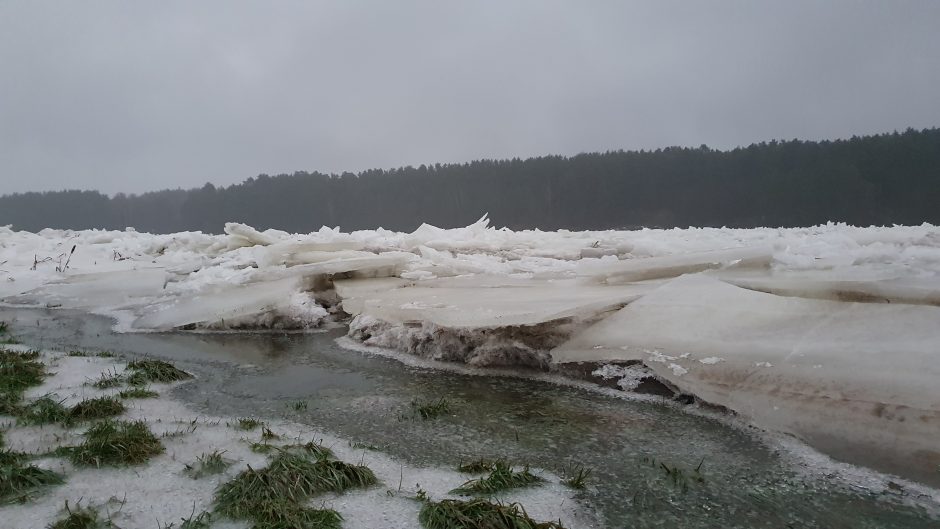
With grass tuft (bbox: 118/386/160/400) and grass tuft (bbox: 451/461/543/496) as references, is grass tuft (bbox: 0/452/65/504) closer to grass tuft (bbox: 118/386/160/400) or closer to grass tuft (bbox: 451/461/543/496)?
grass tuft (bbox: 118/386/160/400)

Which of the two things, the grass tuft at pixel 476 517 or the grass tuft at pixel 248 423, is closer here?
the grass tuft at pixel 476 517

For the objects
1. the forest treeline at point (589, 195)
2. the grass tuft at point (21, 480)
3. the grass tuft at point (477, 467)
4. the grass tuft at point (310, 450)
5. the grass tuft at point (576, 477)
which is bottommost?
the grass tuft at point (576, 477)

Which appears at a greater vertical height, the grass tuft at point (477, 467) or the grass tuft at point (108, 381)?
the grass tuft at point (108, 381)

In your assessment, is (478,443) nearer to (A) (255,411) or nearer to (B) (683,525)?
(B) (683,525)

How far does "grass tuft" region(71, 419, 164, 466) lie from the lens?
3.00 m

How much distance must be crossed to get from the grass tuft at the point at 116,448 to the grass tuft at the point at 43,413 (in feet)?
1.92

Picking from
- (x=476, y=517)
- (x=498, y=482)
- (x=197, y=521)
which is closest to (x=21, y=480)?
(x=197, y=521)

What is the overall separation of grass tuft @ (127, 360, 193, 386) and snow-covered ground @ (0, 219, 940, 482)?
2.31 metres

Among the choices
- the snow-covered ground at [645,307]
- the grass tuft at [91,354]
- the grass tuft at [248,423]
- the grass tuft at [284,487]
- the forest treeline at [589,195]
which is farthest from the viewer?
the forest treeline at [589,195]

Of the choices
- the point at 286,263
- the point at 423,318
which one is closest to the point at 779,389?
the point at 423,318

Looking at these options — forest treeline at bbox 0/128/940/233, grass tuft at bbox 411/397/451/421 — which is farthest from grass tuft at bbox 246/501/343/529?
forest treeline at bbox 0/128/940/233

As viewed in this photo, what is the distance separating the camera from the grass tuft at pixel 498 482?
111 inches

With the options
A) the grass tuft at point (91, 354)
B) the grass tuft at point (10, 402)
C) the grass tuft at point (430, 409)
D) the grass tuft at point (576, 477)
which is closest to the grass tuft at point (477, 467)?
the grass tuft at point (576, 477)

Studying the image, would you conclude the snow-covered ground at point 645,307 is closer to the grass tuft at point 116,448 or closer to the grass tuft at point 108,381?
the grass tuft at point 108,381
